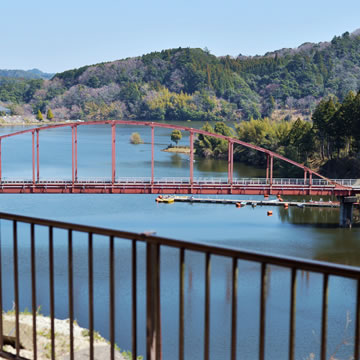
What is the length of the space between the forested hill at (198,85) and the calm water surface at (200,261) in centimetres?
6407

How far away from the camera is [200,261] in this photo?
792 inches

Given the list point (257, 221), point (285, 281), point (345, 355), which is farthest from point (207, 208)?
point (345, 355)

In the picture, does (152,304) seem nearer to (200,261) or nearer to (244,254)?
(244,254)

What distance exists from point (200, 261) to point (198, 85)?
93.1 m

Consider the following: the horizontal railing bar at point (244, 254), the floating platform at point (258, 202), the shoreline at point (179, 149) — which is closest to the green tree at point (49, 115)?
the shoreline at point (179, 149)

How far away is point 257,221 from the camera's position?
91.7 ft

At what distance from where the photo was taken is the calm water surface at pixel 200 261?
13.9 m

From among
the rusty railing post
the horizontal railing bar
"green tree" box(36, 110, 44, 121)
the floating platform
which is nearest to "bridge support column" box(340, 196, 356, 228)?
the floating platform

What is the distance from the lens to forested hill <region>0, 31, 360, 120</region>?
106m

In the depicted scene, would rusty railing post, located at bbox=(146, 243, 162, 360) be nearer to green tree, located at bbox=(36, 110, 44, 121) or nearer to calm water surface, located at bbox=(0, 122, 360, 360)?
calm water surface, located at bbox=(0, 122, 360, 360)

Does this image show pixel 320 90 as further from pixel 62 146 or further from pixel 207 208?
pixel 207 208

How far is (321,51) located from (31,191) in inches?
3761

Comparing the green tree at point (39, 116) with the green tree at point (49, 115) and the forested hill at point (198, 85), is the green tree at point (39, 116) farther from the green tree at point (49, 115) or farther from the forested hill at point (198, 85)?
the forested hill at point (198, 85)

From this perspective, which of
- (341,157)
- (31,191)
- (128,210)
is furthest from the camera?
(341,157)
